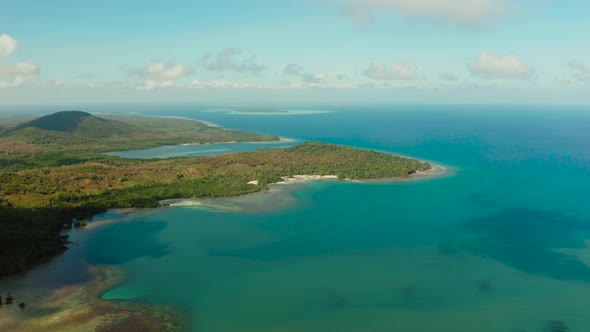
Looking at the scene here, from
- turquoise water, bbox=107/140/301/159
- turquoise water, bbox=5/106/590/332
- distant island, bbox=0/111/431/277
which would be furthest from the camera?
turquoise water, bbox=107/140/301/159

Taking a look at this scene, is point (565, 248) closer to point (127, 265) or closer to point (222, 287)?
point (222, 287)

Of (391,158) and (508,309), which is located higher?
(391,158)

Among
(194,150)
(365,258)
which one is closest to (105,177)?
(365,258)

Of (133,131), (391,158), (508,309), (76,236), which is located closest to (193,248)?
(76,236)

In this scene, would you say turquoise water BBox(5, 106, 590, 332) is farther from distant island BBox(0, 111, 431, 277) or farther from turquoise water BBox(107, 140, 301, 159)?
turquoise water BBox(107, 140, 301, 159)

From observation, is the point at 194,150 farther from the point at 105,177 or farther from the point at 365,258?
the point at 365,258

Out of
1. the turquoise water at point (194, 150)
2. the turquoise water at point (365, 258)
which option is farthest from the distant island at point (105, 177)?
the turquoise water at point (194, 150)

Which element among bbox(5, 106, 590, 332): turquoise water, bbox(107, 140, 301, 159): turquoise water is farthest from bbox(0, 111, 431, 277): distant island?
bbox(107, 140, 301, 159): turquoise water
